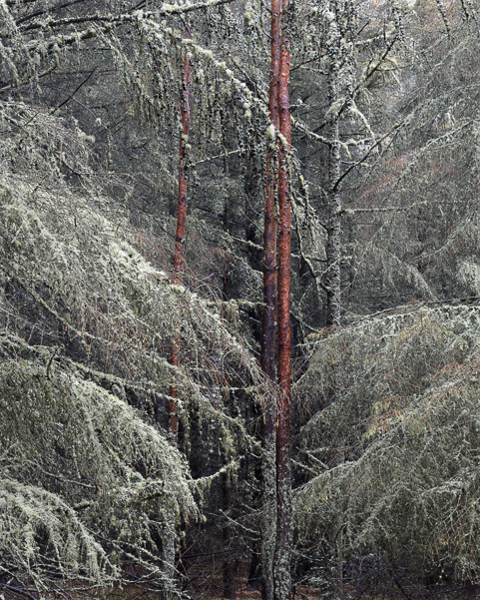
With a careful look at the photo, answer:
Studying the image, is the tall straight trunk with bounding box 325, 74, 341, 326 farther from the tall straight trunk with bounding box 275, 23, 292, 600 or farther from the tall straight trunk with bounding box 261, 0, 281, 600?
the tall straight trunk with bounding box 275, 23, 292, 600

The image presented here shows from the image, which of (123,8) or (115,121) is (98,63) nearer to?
(115,121)

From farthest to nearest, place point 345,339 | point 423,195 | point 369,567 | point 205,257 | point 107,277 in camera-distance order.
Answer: point 205,257 → point 369,567 → point 423,195 → point 345,339 → point 107,277

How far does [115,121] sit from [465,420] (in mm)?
6486

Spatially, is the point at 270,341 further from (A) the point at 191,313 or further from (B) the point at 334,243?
(A) the point at 191,313

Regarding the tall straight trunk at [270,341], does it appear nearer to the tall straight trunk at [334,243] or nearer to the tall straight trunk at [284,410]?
the tall straight trunk at [284,410]

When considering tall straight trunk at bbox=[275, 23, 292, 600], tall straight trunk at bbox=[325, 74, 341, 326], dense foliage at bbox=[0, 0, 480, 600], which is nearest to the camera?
dense foliage at bbox=[0, 0, 480, 600]

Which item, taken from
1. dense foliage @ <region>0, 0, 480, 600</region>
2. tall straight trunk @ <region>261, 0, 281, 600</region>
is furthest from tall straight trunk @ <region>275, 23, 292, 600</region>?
dense foliage @ <region>0, 0, 480, 600</region>

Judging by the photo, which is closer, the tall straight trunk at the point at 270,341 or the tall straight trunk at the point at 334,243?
the tall straight trunk at the point at 270,341

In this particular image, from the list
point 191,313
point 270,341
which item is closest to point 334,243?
point 270,341

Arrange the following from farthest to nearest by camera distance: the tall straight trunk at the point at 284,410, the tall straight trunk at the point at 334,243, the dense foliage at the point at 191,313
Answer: the tall straight trunk at the point at 334,243 < the tall straight trunk at the point at 284,410 < the dense foliage at the point at 191,313

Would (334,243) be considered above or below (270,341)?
above

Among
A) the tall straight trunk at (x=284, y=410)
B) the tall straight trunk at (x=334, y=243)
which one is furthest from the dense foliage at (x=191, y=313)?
the tall straight trunk at (x=284, y=410)

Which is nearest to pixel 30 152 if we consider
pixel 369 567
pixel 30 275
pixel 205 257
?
pixel 30 275

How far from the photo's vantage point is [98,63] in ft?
28.0
